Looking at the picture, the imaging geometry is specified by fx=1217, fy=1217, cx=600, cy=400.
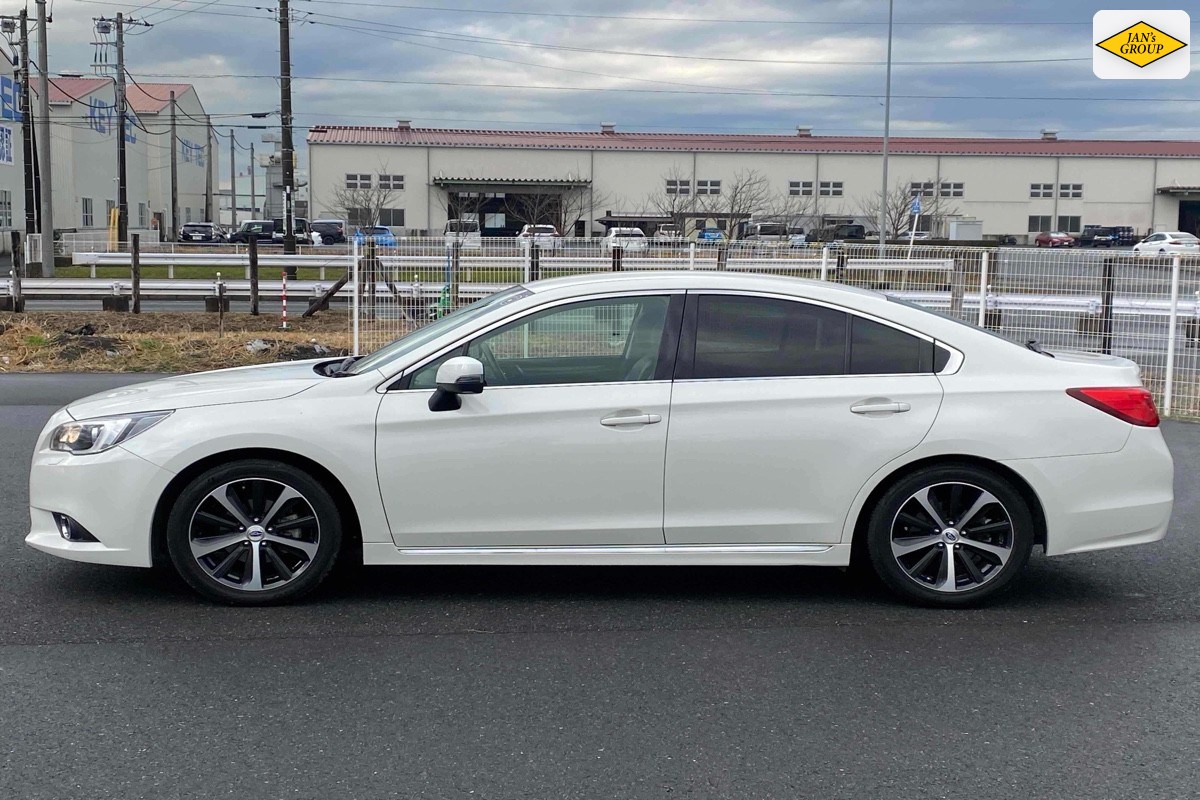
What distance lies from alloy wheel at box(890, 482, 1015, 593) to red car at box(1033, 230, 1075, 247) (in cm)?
5782

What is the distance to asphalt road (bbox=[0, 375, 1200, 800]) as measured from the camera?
12.4 ft

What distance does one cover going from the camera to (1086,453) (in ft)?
17.8

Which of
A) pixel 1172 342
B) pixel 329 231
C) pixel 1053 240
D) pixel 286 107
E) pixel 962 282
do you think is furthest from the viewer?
pixel 1053 240

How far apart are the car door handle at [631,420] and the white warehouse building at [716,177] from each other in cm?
5623

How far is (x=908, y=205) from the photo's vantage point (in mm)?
62031

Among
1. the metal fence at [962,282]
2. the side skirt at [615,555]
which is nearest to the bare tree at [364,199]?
the metal fence at [962,282]

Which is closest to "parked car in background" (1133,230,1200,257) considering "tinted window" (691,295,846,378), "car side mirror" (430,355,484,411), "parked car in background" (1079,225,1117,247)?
"parked car in background" (1079,225,1117,247)

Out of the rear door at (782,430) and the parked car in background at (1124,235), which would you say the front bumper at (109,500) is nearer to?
the rear door at (782,430)

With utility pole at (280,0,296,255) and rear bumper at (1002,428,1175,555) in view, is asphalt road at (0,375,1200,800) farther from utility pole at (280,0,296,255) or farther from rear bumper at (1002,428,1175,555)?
utility pole at (280,0,296,255)

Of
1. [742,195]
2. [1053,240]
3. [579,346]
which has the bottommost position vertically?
[579,346]

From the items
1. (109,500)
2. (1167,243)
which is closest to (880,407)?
(109,500)

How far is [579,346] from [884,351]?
56.4 inches

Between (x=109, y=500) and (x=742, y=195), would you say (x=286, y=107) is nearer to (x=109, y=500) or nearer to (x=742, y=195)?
(x=109, y=500)

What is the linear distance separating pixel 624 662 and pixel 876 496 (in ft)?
4.76
